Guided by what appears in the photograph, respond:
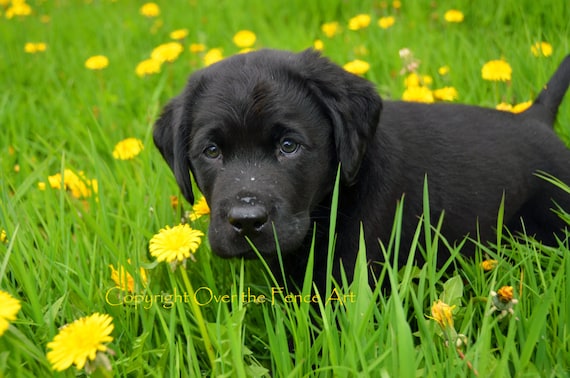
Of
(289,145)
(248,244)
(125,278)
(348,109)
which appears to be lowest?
(125,278)

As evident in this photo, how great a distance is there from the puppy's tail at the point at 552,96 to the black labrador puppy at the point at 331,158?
97mm

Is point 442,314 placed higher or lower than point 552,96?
lower

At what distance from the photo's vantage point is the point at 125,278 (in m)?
2.05

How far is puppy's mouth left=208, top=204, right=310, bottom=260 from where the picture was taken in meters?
1.95

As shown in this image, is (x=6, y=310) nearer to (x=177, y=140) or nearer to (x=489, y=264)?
(x=177, y=140)

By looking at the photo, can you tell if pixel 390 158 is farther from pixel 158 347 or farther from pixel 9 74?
pixel 9 74

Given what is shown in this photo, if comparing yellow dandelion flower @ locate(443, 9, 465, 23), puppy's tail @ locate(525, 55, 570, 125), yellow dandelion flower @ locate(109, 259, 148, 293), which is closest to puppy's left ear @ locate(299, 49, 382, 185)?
yellow dandelion flower @ locate(109, 259, 148, 293)

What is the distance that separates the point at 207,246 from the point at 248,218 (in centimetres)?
47

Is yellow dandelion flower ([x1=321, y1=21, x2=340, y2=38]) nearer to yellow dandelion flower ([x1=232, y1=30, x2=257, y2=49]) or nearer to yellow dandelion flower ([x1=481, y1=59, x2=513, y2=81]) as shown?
yellow dandelion flower ([x1=232, y1=30, x2=257, y2=49])

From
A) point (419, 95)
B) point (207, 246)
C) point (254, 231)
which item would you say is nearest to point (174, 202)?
point (207, 246)

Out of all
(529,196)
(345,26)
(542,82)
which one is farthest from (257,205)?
(345,26)

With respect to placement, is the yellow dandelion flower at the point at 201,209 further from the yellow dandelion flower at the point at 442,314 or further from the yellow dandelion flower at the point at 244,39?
the yellow dandelion flower at the point at 244,39

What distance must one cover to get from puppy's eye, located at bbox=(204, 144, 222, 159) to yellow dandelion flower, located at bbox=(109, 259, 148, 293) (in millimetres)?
473

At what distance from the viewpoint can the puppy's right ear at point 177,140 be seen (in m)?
2.39
